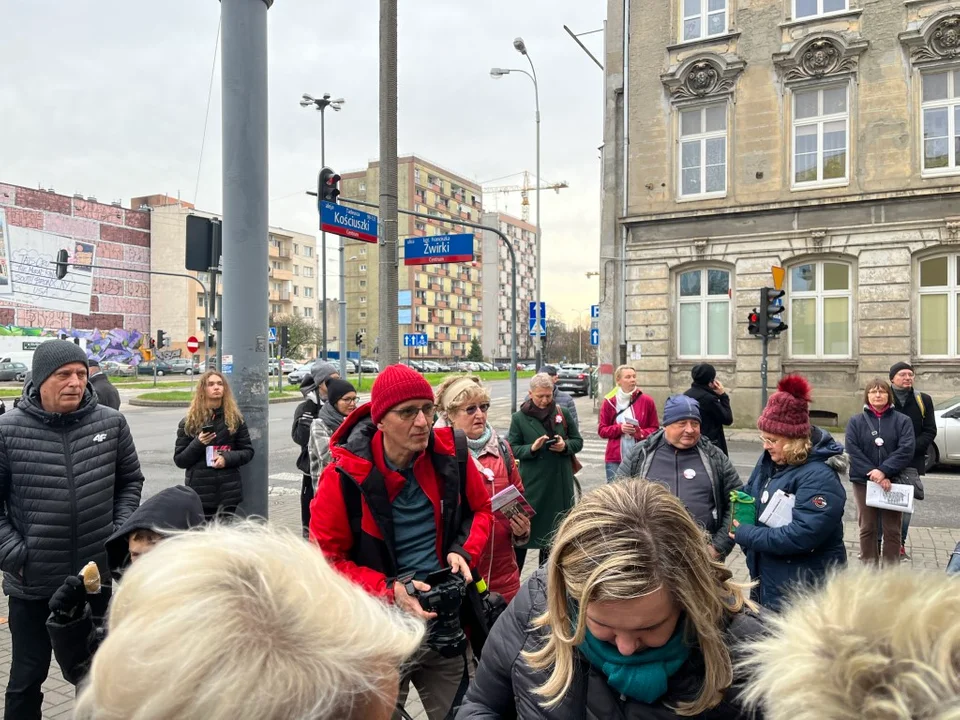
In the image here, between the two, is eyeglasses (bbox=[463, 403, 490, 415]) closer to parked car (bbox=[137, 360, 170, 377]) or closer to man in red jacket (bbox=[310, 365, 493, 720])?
man in red jacket (bbox=[310, 365, 493, 720])

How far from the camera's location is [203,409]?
210 inches

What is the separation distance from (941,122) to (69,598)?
70.8ft

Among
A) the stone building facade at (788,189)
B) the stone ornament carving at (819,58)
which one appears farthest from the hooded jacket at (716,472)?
the stone ornament carving at (819,58)

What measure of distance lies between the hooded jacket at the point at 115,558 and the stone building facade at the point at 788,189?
18692 mm

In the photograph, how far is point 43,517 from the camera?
3.30 meters

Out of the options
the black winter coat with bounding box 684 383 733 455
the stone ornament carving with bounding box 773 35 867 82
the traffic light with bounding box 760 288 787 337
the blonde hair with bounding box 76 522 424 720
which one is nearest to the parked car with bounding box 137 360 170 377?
the stone ornament carving with bounding box 773 35 867 82

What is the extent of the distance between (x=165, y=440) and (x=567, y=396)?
13.9 meters

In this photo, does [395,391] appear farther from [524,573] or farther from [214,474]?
[524,573]

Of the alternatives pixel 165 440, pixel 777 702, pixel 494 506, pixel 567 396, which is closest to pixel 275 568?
pixel 777 702

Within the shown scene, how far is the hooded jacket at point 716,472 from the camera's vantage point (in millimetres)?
4094

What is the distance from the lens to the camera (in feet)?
8.85

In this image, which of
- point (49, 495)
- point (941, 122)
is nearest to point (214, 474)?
point (49, 495)

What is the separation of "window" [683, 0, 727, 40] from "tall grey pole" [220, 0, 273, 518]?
18857 mm

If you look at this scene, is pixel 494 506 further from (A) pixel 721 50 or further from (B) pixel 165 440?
(A) pixel 721 50
